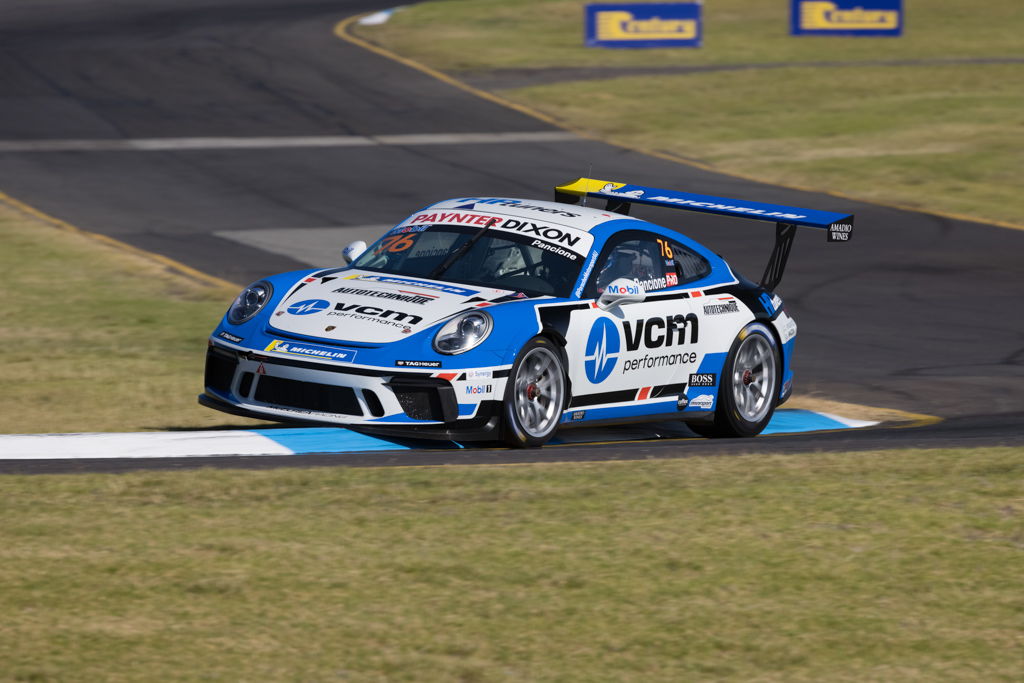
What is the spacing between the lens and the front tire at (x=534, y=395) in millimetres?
8984

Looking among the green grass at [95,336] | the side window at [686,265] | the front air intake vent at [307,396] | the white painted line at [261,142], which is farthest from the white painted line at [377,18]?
the front air intake vent at [307,396]

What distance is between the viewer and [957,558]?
6371 mm

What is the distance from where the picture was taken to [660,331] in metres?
9.99

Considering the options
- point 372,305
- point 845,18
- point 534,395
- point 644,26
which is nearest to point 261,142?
point 644,26

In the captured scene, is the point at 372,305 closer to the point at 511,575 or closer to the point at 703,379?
the point at 703,379

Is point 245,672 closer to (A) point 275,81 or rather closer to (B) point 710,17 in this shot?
(A) point 275,81

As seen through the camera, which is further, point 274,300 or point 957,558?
point 274,300

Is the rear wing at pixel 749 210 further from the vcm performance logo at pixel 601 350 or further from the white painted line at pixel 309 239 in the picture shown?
the white painted line at pixel 309 239

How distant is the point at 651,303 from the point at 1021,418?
3034 mm

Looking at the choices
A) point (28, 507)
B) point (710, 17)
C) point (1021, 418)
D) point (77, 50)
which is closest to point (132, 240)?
point (1021, 418)

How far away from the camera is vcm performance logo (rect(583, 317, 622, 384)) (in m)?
9.50

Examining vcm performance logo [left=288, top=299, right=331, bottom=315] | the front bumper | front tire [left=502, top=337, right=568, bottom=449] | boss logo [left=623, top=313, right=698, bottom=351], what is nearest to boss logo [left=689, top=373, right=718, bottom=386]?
boss logo [left=623, top=313, right=698, bottom=351]

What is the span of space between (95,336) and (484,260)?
4623 millimetres

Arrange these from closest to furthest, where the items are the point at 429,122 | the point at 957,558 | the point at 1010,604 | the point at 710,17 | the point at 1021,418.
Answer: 1. the point at 1010,604
2. the point at 957,558
3. the point at 1021,418
4. the point at 429,122
5. the point at 710,17
